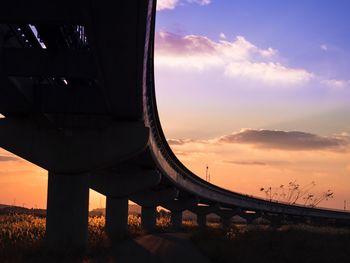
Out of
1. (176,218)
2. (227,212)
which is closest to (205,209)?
(227,212)

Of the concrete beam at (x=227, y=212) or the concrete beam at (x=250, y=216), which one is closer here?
the concrete beam at (x=227, y=212)

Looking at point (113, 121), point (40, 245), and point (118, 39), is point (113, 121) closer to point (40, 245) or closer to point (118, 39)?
point (40, 245)

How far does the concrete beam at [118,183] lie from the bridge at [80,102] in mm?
71

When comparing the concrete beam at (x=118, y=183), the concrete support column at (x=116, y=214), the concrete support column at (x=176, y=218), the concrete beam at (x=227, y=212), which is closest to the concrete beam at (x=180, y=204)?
the concrete support column at (x=176, y=218)

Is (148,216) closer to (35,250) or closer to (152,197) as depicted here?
(152,197)

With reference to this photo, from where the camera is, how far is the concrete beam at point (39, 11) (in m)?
12.3

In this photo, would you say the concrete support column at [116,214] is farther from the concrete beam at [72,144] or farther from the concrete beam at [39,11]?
the concrete beam at [39,11]

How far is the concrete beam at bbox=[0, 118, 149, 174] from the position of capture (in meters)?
24.6

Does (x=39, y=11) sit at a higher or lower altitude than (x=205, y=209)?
higher

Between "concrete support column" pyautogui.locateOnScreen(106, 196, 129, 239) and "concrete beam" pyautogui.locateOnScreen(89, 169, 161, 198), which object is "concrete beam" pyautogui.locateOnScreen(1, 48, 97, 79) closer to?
"concrete beam" pyautogui.locateOnScreen(89, 169, 161, 198)

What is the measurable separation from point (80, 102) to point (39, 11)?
951cm

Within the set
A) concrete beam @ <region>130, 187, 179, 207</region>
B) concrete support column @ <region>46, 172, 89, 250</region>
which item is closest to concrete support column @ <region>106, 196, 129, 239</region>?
concrete support column @ <region>46, 172, 89, 250</region>

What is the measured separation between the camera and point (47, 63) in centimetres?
1675

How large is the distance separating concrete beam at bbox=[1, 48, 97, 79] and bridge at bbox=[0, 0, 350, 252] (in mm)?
29
